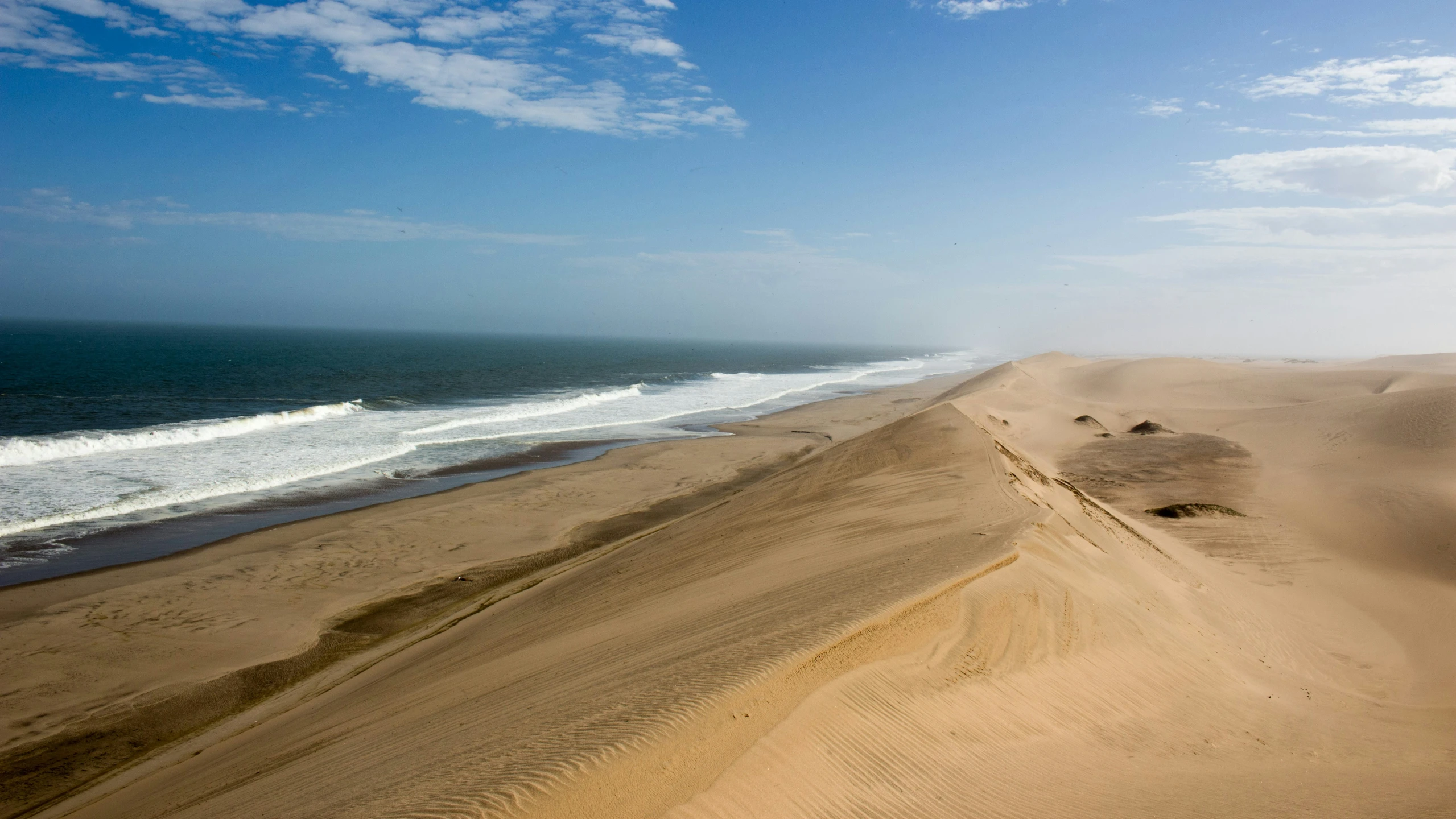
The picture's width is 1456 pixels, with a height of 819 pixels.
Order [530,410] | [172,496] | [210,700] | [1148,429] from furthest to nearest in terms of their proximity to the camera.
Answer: [530,410], [1148,429], [172,496], [210,700]

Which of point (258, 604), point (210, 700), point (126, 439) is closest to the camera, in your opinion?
point (210, 700)

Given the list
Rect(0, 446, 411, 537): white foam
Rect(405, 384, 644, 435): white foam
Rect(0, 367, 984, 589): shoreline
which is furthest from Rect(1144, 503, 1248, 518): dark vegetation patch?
Rect(405, 384, 644, 435): white foam

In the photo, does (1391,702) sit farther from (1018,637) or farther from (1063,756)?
(1063,756)

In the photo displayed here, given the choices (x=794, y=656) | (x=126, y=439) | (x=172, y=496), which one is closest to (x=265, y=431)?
(x=126, y=439)

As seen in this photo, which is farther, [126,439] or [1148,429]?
[1148,429]

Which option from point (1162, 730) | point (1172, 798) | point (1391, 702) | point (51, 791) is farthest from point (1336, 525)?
point (51, 791)

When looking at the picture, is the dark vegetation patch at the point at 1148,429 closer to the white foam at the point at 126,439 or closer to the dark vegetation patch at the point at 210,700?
the dark vegetation patch at the point at 210,700

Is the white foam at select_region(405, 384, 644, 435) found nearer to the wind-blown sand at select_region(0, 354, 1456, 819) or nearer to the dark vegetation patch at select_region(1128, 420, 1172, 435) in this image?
the wind-blown sand at select_region(0, 354, 1456, 819)

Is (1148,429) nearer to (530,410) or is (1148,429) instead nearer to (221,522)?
(530,410)
